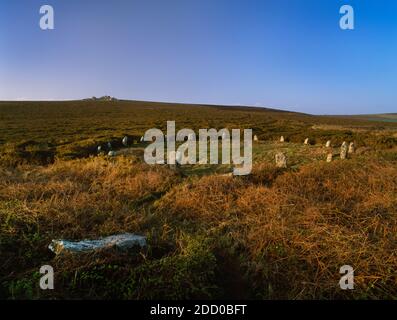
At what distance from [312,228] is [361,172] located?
404cm

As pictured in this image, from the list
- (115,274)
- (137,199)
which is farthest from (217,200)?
(115,274)

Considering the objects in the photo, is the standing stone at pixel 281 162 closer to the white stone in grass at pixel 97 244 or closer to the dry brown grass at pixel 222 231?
the dry brown grass at pixel 222 231

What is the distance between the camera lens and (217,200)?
6.73 metres

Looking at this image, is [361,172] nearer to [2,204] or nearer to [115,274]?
[115,274]

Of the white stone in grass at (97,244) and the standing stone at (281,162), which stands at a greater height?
the standing stone at (281,162)

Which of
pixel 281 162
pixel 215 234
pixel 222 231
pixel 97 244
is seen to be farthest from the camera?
pixel 281 162

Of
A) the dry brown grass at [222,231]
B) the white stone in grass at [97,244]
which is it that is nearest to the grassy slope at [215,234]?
the dry brown grass at [222,231]

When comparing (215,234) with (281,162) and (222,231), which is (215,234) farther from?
(281,162)

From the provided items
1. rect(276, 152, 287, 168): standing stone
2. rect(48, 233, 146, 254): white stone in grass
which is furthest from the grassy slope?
rect(276, 152, 287, 168): standing stone

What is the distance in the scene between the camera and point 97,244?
14.4 ft

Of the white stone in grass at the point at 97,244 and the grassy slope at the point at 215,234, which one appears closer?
the grassy slope at the point at 215,234

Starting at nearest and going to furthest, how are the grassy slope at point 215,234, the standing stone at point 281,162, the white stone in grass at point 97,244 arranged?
the grassy slope at point 215,234 < the white stone in grass at point 97,244 < the standing stone at point 281,162

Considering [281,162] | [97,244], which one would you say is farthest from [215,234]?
[281,162]

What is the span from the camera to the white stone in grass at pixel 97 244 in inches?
166
